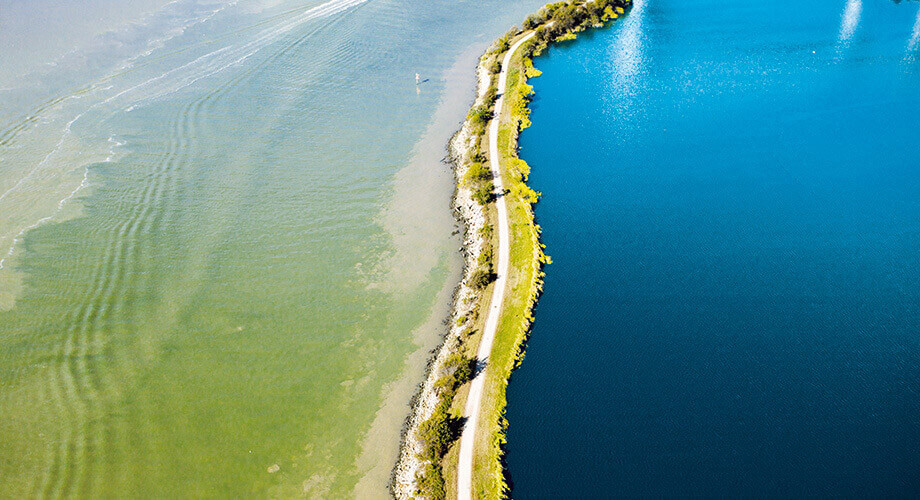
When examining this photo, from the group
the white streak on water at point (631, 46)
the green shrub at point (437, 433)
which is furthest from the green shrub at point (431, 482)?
the white streak on water at point (631, 46)

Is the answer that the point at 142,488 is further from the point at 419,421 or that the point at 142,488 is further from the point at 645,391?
the point at 645,391

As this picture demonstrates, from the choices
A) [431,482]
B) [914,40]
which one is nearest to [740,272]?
[431,482]

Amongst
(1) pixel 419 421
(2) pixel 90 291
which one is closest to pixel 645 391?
(1) pixel 419 421

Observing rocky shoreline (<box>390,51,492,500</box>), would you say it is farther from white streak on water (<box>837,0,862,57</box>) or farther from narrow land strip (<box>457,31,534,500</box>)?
white streak on water (<box>837,0,862,57</box>)

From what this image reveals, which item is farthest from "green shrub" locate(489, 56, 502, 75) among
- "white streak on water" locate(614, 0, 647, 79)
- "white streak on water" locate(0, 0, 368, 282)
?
"white streak on water" locate(0, 0, 368, 282)

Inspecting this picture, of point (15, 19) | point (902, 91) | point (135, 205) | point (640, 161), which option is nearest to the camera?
point (135, 205)

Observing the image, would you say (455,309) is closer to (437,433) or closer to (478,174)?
(437,433)

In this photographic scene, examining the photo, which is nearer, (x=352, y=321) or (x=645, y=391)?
(x=645, y=391)
